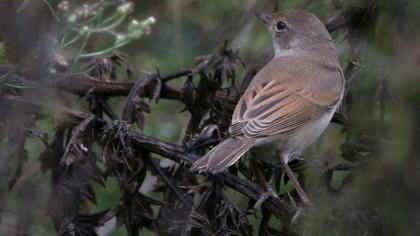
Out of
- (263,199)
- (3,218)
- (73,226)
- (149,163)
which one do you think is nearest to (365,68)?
(263,199)

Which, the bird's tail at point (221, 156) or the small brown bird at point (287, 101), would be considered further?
the small brown bird at point (287, 101)

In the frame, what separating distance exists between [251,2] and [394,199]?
2.45m

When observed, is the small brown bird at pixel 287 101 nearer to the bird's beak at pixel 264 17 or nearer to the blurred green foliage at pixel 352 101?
the bird's beak at pixel 264 17

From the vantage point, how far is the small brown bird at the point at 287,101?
2901 millimetres

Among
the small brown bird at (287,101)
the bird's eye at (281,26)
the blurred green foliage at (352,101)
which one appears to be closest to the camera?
the blurred green foliage at (352,101)

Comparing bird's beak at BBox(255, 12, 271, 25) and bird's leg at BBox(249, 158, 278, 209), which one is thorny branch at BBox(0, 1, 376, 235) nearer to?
bird's leg at BBox(249, 158, 278, 209)

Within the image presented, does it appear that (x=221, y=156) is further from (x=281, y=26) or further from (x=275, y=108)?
(x=281, y=26)

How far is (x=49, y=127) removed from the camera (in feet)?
12.2

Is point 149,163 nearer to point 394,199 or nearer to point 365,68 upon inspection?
point 365,68

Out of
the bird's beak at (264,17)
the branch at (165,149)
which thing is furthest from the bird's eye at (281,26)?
the branch at (165,149)

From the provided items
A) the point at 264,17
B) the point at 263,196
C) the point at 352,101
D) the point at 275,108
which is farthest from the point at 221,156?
the point at 264,17

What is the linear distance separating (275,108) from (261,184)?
71 cm

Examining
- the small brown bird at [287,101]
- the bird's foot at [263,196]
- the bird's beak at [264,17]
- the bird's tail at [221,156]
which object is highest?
the bird's tail at [221,156]

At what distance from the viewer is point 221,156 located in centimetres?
262
